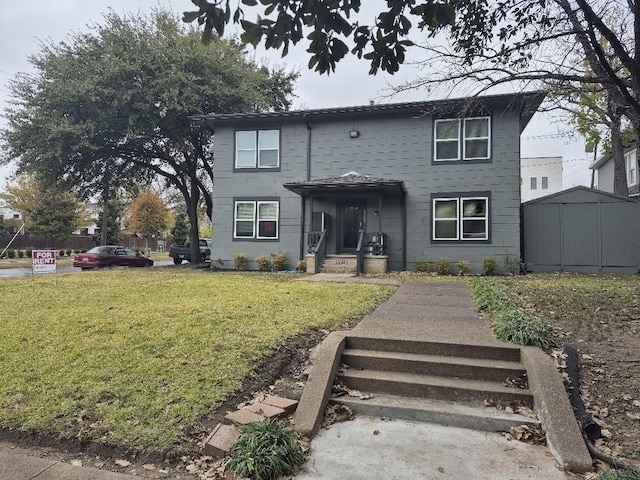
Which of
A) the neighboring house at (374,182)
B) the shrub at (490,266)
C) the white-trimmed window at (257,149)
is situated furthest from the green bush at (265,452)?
the white-trimmed window at (257,149)

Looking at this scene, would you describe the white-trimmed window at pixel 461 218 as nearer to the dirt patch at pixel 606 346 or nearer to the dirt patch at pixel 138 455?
the dirt patch at pixel 606 346

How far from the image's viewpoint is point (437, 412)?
3.49 metres

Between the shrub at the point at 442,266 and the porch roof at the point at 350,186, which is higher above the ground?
the porch roof at the point at 350,186

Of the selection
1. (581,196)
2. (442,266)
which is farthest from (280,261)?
(581,196)

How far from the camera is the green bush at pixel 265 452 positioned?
2605 millimetres

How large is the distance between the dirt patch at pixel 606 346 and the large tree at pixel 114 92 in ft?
48.2

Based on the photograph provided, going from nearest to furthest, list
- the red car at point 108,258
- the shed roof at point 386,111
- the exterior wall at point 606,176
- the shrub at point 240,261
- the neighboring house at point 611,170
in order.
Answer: the shed roof at point 386,111 → the shrub at point 240,261 → the red car at point 108,258 → the neighboring house at point 611,170 → the exterior wall at point 606,176

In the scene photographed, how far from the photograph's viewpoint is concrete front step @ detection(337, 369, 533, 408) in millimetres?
3676

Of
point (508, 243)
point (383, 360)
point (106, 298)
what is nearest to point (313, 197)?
point (508, 243)

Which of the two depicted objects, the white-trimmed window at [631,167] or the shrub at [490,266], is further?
the white-trimmed window at [631,167]

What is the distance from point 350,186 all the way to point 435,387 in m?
9.53

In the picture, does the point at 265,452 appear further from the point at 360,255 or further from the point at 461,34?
the point at 360,255

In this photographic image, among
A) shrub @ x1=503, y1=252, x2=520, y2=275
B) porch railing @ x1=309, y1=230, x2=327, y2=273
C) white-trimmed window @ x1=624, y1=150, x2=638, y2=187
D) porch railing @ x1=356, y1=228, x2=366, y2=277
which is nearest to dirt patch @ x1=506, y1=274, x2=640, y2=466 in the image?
shrub @ x1=503, y1=252, x2=520, y2=275

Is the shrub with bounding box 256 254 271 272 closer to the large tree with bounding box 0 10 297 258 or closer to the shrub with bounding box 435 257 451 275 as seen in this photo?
the shrub with bounding box 435 257 451 275
